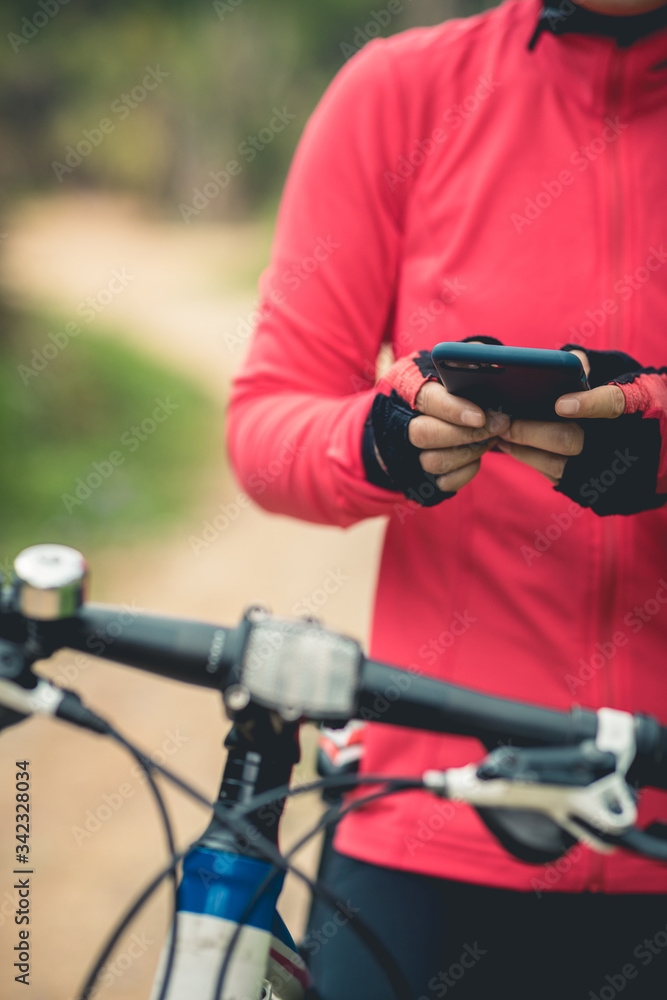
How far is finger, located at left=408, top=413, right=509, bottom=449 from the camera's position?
104 cm

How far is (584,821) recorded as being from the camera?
0.87 m

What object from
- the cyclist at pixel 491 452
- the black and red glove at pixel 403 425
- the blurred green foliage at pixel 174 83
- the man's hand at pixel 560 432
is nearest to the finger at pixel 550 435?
the man's hand at pixel 560 432

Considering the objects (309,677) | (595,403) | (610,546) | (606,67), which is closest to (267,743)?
(309,677)

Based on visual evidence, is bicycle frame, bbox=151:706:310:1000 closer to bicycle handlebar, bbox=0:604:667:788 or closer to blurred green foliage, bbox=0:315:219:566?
bicycle handlebar, bbox=0:604:667:788

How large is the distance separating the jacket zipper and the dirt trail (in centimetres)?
244

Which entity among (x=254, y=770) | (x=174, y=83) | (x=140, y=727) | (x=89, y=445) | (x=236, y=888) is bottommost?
(x=140, y=727)

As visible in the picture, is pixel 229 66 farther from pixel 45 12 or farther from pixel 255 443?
pixel 255 443

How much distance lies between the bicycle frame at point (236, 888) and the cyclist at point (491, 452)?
1.38 ft

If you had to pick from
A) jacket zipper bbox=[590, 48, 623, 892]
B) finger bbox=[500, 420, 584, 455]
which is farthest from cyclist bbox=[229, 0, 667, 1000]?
finger bbox=[500, 420, 584, 455]

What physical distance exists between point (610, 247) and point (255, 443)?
630 millimetres

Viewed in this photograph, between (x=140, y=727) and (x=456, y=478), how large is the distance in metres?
3.69

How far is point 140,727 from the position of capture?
14.5 feet

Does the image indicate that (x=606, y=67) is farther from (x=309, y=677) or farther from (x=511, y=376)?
(x=309, y=677)

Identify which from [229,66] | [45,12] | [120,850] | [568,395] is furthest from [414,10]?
[568,395]
